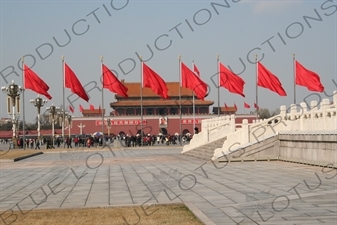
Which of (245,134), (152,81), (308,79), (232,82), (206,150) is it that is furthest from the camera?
(152,81)

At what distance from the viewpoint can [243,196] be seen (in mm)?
8664

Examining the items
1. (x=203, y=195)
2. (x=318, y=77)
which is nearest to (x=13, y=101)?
(x=318, y=77)

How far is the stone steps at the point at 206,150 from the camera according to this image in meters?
19.8

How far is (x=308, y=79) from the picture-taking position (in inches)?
869

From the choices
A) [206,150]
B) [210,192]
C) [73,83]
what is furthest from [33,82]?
[210,192]

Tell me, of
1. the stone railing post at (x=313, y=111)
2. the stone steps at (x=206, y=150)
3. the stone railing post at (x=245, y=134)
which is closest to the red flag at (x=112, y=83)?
the stone steps at (x=206, y=150)

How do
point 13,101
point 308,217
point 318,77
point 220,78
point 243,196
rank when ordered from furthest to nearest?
point 13,101, point 220,78, point 318,77, point 243,196, point 308,217

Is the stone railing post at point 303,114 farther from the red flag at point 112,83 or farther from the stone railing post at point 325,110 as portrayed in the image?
the red flag at point 112,83

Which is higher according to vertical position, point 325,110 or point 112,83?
point 112,83

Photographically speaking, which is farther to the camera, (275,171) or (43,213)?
(275,171)

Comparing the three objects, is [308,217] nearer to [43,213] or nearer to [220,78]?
[43,213]

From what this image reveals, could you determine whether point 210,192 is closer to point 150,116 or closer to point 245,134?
point 245,134

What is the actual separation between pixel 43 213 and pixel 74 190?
2.97 metres

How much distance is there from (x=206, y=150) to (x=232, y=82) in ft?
17.2
